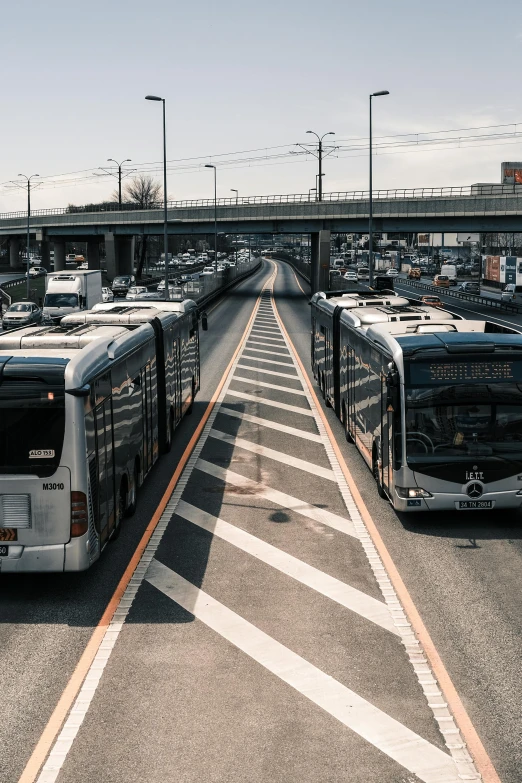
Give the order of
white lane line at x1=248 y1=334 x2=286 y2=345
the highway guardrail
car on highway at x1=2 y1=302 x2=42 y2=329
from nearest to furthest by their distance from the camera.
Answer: white lane line at x1=248 y1=334 x2=286 y2=345 → car on highway at x1=2 y1=302 x2=42 y2=329 → the highway guardrail

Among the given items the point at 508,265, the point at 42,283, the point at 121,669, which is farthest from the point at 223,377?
the point at 42,283

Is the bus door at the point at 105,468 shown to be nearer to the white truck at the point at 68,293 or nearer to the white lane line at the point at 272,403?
the white lane line at the point at 272,403

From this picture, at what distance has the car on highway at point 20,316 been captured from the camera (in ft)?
180

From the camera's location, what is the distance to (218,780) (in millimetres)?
7031

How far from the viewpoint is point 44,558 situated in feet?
35.2

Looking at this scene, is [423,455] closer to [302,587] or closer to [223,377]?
[302,587]

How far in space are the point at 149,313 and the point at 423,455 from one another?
867 cm

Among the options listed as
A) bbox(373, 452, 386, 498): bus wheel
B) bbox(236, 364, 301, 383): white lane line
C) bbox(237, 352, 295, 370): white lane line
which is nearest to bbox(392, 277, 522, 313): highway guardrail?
bbox(237, 352, 295, 370): white lane line

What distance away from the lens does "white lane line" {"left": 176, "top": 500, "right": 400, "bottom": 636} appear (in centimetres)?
1050

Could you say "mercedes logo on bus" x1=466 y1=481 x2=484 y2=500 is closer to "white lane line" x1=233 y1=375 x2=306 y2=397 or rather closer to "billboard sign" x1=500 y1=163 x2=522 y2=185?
"white lane line" x1=233 y1=375 x2=306 y2=397

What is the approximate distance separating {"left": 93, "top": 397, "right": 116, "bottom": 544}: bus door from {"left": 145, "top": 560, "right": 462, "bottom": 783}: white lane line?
968 mm

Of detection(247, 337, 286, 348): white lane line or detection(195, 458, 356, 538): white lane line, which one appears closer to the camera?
detection(195, 458, 356, 538): white lane line

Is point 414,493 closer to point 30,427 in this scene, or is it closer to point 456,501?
point 456,501

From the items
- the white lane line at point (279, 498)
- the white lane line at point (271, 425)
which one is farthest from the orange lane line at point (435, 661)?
the white lane line at point (271, 425)
